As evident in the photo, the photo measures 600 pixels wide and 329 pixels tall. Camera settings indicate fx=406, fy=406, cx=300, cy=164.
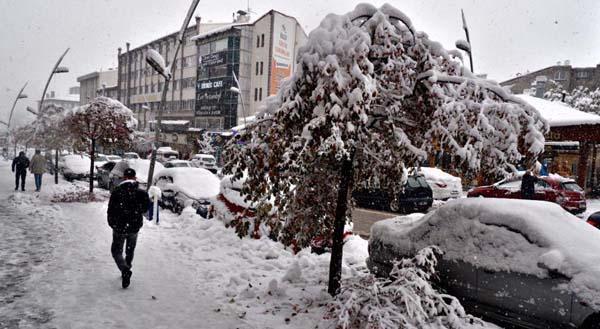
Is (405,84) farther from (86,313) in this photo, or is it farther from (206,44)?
(206,44)

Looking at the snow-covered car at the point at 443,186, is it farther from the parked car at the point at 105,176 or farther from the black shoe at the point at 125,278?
the parked car at the point at 105,176

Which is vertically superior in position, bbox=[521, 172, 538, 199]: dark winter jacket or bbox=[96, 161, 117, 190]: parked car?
bbox=[521, 172, 538, 199]: dark winter jacket

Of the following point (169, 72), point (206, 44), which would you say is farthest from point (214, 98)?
point (169, 72)

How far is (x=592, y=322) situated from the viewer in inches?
176

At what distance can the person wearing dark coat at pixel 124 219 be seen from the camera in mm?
6188

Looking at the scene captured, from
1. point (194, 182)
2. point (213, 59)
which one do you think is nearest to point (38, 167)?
point (194, 182)

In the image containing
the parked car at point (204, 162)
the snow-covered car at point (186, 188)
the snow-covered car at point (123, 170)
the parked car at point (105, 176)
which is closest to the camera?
the snow-covered car at point (186, 188)

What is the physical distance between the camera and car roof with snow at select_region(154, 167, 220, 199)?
42.8 feet

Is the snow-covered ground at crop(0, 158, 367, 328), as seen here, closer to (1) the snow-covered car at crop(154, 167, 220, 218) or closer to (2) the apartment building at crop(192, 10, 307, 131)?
(1) the snow-covered car at crop(154, 167, 220, 218)

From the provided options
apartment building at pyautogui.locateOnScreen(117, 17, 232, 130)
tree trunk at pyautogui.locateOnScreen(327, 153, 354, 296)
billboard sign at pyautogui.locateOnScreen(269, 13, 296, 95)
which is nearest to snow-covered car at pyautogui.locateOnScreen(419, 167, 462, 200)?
tree trunk at pyautogui.locateOnScreen(327, 153, 354, 296)

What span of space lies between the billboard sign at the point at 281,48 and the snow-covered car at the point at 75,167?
1033 inches

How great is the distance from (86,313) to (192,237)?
4.71m

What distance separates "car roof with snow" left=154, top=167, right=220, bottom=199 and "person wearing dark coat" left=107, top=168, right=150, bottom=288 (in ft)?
20.6

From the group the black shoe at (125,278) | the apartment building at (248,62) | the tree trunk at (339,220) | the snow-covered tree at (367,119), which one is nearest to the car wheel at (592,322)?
the snow-covered tree at (367,119)
